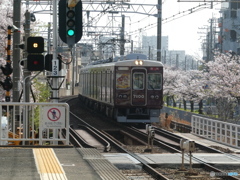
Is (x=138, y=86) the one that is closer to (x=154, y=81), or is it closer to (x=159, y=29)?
(x=154, y=81)

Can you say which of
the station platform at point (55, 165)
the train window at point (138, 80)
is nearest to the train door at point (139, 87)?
the train window at point (138, 80)

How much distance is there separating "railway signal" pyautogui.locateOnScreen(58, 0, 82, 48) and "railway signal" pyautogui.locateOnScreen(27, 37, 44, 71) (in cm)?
89

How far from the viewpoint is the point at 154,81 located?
24547mm

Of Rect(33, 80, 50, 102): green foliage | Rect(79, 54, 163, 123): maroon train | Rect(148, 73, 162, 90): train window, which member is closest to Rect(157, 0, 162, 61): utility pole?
Rect(79, 54, 163, 123): maroon train

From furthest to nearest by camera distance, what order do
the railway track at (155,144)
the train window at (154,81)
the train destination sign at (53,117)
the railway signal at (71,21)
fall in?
1. the train window at (154,81)
2. the railway signal at (71,21)
3. the railway track at (155,144)
4. the train destination sign at (53,117)

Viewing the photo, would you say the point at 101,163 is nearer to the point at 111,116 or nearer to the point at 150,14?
the point at 111,116

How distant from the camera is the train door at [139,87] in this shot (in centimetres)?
2422

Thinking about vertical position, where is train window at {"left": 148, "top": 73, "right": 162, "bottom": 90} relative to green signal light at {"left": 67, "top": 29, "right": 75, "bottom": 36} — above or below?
below

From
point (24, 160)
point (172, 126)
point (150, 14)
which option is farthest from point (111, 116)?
point (24, 160)

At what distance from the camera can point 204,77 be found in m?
37.3

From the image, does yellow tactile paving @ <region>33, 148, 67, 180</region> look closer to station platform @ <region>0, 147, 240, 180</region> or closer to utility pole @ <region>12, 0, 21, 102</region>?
station platform @ <region>0, 147, 240, 180</region>

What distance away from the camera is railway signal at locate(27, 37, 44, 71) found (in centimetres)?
1263

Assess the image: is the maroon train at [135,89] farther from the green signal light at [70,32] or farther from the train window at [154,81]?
the green signal light at [70,32]

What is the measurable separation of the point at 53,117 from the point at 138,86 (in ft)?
44.3
